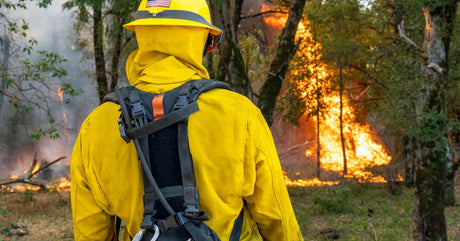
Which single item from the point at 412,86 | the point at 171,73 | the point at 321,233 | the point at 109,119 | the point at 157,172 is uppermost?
the point at 412,86

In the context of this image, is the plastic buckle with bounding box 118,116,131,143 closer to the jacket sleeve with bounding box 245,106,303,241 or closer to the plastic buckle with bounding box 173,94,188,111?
the plastic buckle with bounding box 173,94,188,111

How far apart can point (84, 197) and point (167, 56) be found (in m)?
0.67

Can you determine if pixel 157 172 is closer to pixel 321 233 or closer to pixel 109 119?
pixel 109 119

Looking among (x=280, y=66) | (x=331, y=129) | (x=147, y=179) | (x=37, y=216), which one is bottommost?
(x=37, y=216)

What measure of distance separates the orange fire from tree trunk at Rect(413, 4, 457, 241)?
10571 mm

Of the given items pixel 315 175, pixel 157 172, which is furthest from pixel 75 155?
pixel 315 175

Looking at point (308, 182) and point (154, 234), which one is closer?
point (154, 234)

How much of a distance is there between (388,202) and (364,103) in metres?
5.76

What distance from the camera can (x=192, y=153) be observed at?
72.9 inches

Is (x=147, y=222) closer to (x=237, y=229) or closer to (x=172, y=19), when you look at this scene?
(x=237, y=229)

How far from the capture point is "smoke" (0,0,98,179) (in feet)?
113

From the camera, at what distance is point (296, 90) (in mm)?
20516

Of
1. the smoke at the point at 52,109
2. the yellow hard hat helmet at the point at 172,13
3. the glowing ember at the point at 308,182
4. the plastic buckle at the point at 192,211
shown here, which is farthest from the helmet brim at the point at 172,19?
the smoke at the point at 52,109

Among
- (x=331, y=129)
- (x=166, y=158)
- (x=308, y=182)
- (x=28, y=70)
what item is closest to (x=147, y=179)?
(x=166, y=158)
